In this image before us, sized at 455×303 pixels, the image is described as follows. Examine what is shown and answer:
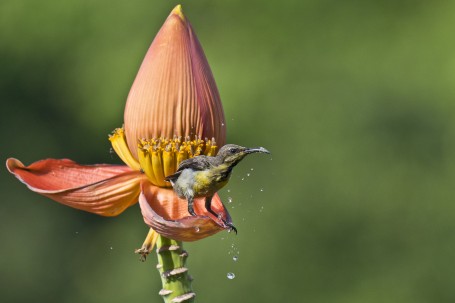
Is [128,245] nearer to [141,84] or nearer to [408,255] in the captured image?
[408,255]

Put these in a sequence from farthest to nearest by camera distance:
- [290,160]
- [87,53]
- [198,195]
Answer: [87,53]
[290,160]
[198,195]

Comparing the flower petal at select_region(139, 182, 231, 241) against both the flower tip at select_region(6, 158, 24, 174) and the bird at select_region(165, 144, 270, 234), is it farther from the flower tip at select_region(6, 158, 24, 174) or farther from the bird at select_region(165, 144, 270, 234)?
the flower tip at select_region(6, 158, 24, 174)

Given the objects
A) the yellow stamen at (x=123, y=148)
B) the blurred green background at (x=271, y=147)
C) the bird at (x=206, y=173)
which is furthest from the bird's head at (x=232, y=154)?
the blurred green background at (x=271, y=147)

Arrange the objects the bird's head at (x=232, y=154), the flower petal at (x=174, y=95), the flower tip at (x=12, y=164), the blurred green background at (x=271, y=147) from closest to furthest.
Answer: the bird's head at (x=232, y=154) → the flower petal at (x=174, y=95) → the flower tip at (x=12, y=164) → the blurred green background at (x=271, y=147)

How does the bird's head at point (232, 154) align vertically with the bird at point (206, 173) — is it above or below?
above

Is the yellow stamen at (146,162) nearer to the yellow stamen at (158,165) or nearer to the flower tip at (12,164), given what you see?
the yellow stamen at (158,165)

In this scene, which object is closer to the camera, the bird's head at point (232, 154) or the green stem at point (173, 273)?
the bird's head at point (232, 154)

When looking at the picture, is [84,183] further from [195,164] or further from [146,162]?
[195,164]

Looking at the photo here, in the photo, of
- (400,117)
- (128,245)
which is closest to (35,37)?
(128,245)
